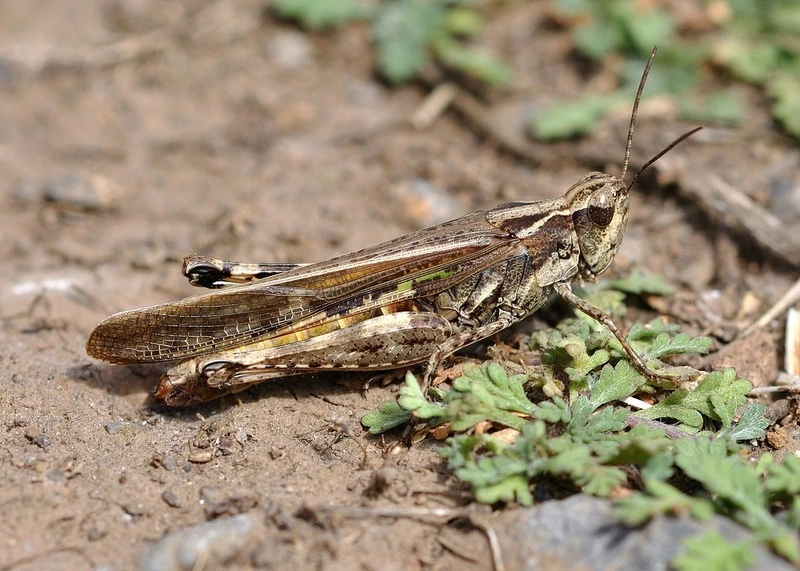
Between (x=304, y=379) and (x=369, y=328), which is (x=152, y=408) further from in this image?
(x=369, y=328)

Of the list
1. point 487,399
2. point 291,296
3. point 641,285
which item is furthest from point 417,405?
point 641,285

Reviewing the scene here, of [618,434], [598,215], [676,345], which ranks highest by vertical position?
[598,215]

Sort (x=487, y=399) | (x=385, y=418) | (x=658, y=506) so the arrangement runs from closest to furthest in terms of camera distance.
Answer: (x=658, y=506) → (x=487, y=399) → (x=385, y=418)

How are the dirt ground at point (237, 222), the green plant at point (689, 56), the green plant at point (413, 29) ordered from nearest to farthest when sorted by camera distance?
the dirt ground at point (237, 222), the green plant at point (689, 56), the green plant at point (413, 29)

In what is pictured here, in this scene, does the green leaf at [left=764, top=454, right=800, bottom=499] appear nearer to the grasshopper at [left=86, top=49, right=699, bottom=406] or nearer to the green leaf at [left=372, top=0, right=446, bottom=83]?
the grasshopper at [left=86, top=49, right=699, bottom=406]

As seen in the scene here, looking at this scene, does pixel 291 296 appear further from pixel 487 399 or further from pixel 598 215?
pixel 598 215

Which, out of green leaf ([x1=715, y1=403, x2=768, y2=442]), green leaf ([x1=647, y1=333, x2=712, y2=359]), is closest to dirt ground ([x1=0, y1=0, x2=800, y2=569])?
green leaf ([x1=647, y1=333, x2=712, y2=359])

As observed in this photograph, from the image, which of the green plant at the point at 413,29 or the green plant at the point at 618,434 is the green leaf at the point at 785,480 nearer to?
the green plant at the point at 618,434

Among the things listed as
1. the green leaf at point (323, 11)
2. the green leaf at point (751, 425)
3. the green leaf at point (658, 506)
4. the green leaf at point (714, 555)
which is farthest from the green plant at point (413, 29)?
the green leaf at point (714, 555)
